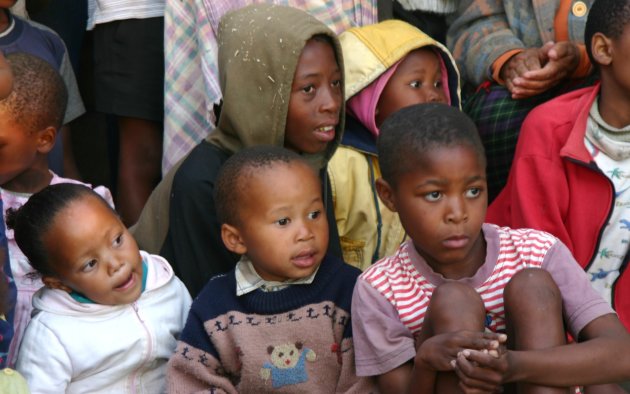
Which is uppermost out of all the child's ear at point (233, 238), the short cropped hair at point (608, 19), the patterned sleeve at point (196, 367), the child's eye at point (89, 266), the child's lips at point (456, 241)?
the short cropped hair at point (608, 19)

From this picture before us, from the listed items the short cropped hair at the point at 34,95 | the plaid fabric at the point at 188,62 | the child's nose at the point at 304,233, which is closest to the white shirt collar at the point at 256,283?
the child's nose at the point at 304,233

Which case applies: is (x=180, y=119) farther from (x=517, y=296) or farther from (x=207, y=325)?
(x=517, y=296)

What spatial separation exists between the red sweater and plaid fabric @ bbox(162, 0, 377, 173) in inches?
37.5

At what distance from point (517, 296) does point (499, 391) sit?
0.85ft

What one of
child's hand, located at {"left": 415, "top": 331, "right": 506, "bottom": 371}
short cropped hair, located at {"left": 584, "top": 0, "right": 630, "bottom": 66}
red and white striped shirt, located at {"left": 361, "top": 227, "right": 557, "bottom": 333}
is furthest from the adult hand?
child's hand, located at {"left": 415, "top": 331, "right": 506, "bottom": 371}

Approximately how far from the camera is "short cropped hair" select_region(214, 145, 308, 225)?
9.47 ft

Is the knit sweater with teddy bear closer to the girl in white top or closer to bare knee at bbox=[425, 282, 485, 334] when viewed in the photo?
the girl in white top

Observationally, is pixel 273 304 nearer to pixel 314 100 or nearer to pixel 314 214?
pixel 314 214

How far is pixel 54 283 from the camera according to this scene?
114 inches

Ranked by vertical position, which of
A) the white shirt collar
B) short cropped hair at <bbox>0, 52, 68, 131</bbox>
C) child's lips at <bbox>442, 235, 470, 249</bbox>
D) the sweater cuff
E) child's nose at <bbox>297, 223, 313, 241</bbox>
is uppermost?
the sweater cuff

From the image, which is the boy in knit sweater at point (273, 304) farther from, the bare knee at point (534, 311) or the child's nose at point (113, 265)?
the bare knee at point (534, 311)

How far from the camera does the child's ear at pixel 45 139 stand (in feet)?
10.7

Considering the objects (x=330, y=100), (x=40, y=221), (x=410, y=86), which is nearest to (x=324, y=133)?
(x=330, y=100)

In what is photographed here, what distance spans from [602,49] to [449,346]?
1.39 metres
